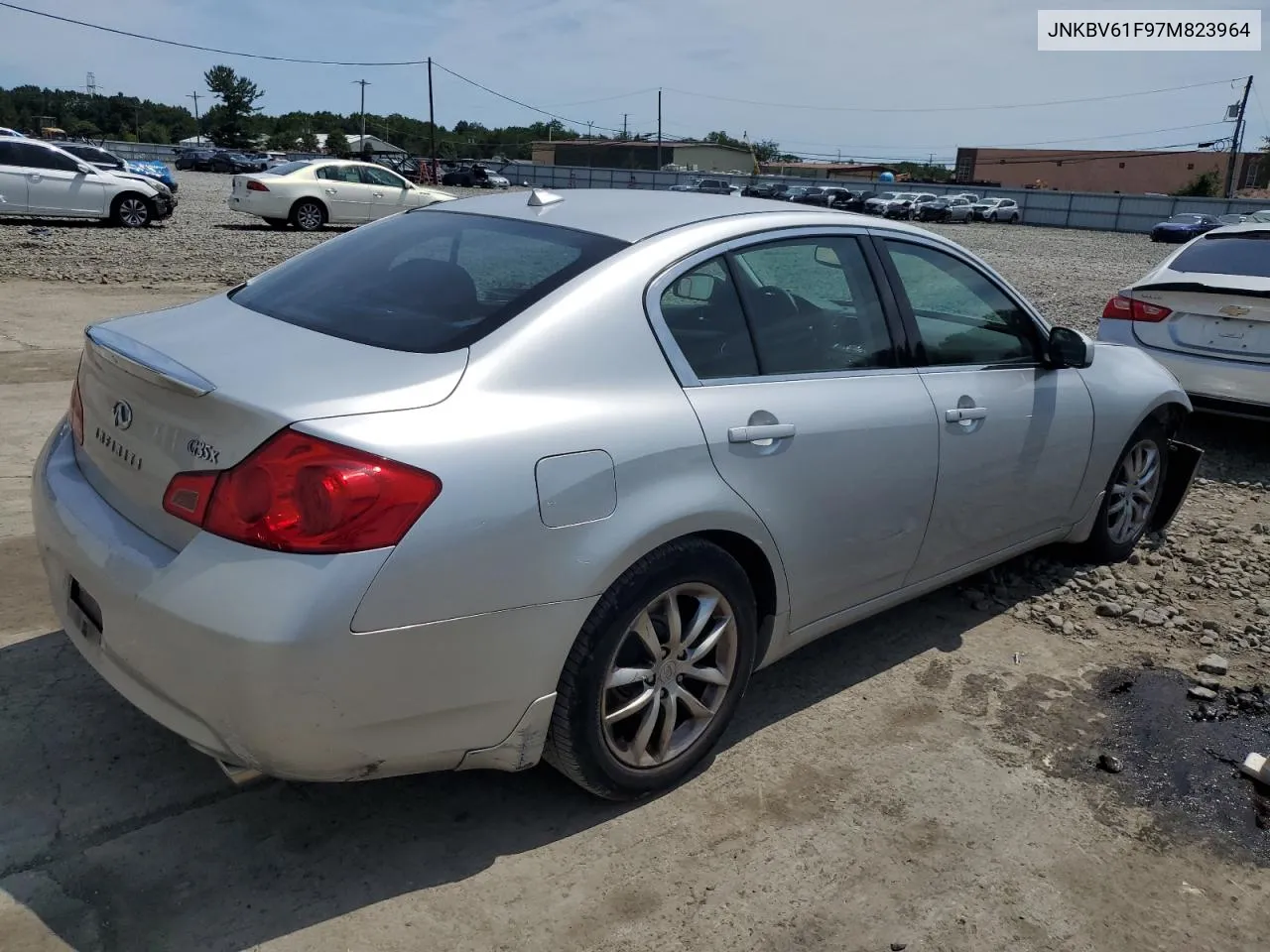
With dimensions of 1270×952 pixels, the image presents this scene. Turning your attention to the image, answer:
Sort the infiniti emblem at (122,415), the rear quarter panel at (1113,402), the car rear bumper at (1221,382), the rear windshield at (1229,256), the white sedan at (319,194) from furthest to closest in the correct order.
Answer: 1. the white sedan at (319,194)
2. the rear windshield at (1229,256)
3. the car rear bumper at (1221,382)
4. the rear quarter panel at (1113,402)
5. the infiniti emblem at (122,415)

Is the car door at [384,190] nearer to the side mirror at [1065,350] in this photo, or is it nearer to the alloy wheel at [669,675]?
the side mirror at [1065,350]

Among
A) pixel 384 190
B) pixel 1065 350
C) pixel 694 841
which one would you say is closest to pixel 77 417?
pixel 694 841

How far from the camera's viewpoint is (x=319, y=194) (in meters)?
20.5

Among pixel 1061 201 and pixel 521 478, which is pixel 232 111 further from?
pixel 521 478

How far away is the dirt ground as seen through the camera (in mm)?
2482

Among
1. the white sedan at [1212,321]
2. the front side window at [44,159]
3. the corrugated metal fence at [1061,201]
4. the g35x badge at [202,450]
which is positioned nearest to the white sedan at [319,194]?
the front side window at [44,159]

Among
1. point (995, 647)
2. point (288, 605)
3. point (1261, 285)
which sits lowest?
point (995, 647)

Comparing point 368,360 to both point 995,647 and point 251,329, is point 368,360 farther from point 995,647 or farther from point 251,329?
point 995,647

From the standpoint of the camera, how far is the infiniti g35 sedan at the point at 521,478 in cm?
227

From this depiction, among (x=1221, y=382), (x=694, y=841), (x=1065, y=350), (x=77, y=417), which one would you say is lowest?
(x=694, y=841)

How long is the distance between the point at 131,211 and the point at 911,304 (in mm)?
18629

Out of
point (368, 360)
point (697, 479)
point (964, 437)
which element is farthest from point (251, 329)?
point (964, 437)

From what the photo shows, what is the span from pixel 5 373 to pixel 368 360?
239 inches

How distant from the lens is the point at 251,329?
2869mm
